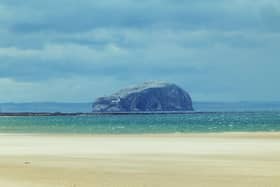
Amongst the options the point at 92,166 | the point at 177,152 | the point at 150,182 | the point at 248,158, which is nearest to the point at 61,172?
the point at 92,166

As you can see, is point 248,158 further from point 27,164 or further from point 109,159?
point 27,164

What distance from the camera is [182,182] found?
2559 centimetres

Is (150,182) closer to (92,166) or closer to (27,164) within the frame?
(92,166)

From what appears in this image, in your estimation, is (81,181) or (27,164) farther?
(27,164)

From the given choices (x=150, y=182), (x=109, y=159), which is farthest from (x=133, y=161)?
(x=150, y=182)

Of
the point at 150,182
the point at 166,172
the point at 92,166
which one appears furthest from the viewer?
the point at 92,166

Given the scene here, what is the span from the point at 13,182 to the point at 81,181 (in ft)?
7.81

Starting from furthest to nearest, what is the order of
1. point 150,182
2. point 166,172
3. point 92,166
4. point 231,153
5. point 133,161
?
point 231,153
point 133,161
point 92,166
point 166,172
point 150,182

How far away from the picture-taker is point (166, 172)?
2945 centimetres

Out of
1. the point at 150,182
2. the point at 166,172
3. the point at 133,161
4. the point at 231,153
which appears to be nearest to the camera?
the point at 150,182

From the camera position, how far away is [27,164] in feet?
114

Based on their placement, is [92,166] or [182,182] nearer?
[182,182]

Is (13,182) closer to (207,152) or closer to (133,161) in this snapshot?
(133,161)

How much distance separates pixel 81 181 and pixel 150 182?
249 cm
